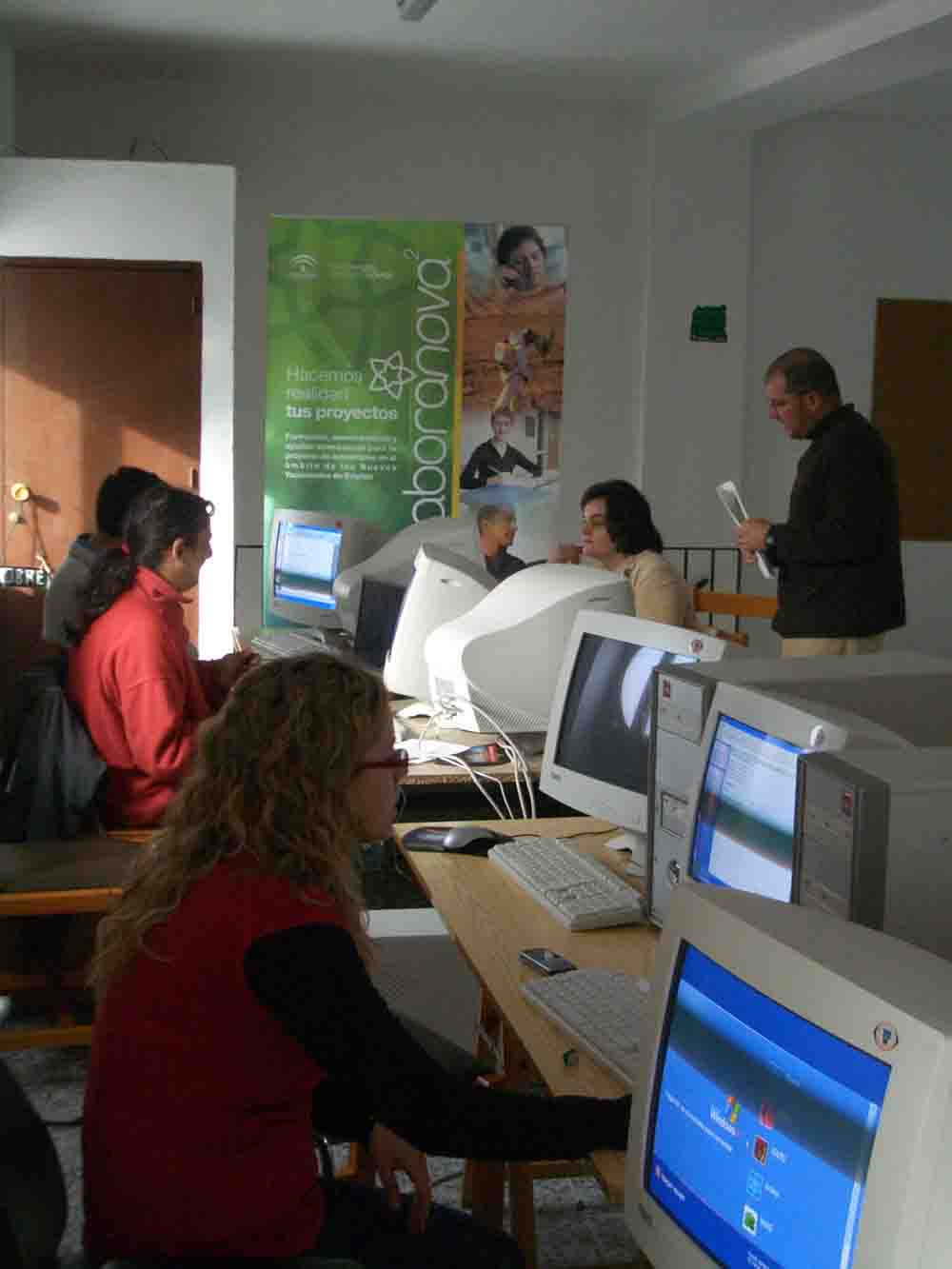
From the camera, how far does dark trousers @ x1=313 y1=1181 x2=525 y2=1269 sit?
1780 millimetres

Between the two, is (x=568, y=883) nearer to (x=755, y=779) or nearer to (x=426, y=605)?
(x=755, y=779)

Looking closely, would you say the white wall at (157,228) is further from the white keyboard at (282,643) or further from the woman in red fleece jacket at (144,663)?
the woman in red fleece jacket at (144,663)

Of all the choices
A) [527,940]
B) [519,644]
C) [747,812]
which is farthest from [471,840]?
[747,812]

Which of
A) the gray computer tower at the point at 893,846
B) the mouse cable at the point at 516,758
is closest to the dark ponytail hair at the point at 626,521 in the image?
the mouse cable at the point at 516,758

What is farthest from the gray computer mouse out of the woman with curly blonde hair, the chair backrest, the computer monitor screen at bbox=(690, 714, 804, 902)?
the chair backrest

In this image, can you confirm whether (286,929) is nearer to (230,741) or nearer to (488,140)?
(230,741)

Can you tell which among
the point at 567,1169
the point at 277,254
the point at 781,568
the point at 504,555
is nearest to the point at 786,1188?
the point at 567,1169

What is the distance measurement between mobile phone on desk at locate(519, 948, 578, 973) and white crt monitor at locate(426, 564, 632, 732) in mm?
1381

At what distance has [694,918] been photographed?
53.4 inches

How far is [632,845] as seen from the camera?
9.13 ft

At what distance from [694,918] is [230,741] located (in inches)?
24.2

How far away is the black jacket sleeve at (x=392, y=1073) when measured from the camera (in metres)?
1.54

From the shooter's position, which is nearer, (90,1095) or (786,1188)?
(786,1188)

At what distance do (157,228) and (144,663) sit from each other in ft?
11.3
